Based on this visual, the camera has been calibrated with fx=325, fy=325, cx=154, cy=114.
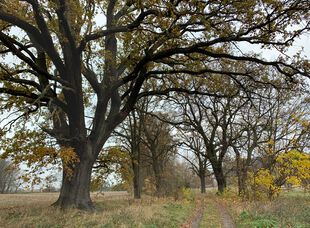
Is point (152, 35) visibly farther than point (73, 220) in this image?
Yes

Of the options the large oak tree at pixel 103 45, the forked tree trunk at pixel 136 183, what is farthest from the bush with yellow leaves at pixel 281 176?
the forked tree trunk at pixel 136 183

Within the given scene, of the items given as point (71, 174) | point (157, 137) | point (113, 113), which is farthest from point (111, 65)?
point (157, 137)

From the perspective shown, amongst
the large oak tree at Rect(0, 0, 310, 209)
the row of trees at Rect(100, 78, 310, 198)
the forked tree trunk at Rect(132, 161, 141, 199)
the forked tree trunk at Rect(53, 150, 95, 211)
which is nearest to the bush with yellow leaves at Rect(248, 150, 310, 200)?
the row of trees at Rect(100, 78, 310, 198)

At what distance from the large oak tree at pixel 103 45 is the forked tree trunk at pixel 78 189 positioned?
4 centimetres

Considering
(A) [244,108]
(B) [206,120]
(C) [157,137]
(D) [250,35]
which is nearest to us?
(D) [250,35]

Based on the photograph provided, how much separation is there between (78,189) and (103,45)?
741 cm

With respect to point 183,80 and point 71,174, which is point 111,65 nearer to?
point 183,80

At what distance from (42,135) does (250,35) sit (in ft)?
33.5

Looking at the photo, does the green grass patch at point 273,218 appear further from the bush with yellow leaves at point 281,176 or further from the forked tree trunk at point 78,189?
the forked tree trunk at point 78,189

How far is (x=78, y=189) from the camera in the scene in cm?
1473

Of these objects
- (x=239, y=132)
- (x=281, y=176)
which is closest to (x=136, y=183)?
(x=239, y=132)

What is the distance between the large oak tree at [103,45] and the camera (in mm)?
11812

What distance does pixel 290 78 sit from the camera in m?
13.9

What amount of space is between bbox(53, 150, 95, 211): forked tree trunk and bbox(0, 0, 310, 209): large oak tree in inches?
1.8
